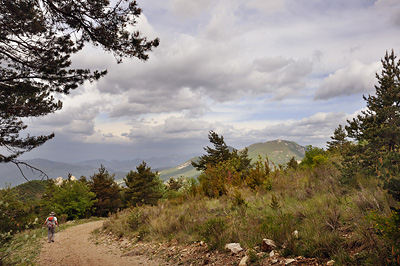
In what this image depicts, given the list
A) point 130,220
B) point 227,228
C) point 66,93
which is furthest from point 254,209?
point 66,93

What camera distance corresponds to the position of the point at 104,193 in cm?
4056

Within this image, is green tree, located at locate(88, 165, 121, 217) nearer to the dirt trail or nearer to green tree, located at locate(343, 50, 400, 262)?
the dirt trail

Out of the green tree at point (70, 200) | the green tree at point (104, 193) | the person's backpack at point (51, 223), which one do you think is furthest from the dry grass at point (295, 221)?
the green tree at point (104, 193)

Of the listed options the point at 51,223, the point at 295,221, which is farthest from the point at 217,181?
the point at 51,223

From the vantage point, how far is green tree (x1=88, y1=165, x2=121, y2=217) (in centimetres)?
3962

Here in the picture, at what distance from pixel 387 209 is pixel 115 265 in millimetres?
7707

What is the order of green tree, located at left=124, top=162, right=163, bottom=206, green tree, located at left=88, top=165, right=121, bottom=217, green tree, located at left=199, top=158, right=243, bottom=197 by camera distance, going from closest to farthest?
green tree, located at left=199, top=158, right=243, bottom=197, green tree, located at left=124, top=162, right=163, bottom=206, green tree, located at left=88, top=165, right=121, bottom=217

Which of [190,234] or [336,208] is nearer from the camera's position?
[336,208]

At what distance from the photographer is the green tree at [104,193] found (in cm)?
3962

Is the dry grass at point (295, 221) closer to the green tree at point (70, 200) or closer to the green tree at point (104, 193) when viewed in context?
the green tree at point (70, 200)

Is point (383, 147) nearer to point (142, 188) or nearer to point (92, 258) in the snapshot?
point (92, 258)

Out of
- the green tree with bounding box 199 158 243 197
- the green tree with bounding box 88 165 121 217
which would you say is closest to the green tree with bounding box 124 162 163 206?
the green tree with bounding box 88 165 121 217

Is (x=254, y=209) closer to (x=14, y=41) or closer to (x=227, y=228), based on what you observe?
(x=227, y=228)

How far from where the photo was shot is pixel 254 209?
7.55 m
